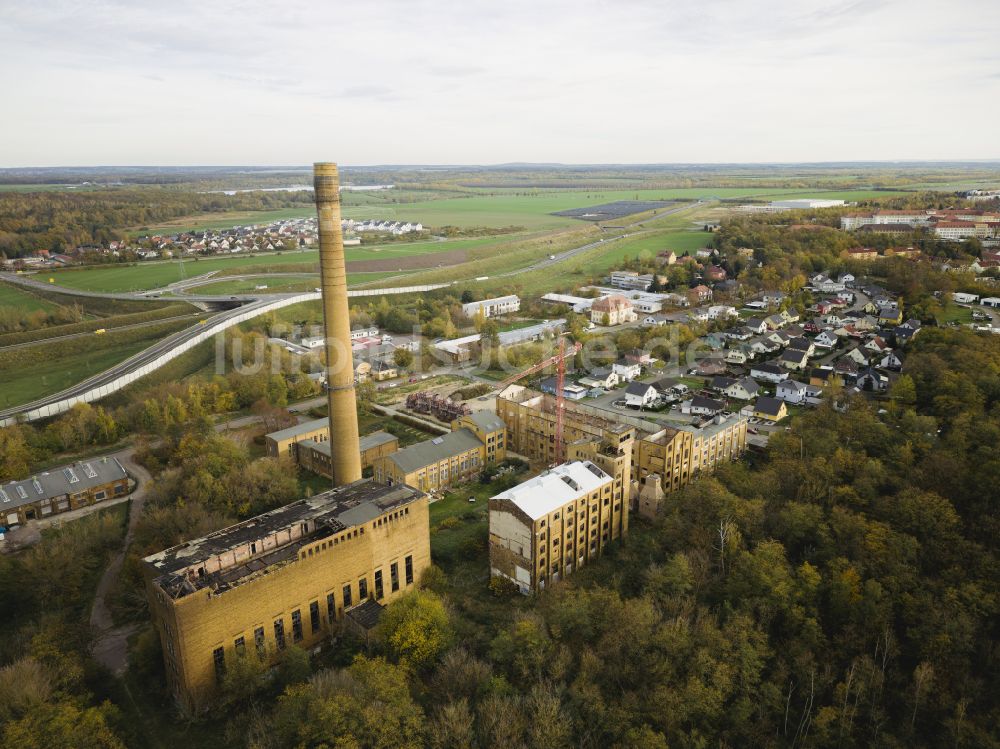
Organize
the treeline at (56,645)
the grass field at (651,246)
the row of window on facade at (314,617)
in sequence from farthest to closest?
the grass field at (651,246)
the row of window on facade at (314,617)
the treeline at (56,645)

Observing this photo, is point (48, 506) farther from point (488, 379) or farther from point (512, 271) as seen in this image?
point (512, 271)

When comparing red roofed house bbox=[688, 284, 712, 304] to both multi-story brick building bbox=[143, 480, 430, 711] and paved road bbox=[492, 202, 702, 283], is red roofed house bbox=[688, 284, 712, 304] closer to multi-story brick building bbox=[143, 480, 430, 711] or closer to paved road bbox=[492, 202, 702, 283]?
paved road bbox=[492, 202, 702, 283]

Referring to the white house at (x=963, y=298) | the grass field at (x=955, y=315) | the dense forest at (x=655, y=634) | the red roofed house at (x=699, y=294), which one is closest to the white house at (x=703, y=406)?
the dense forest at (x=655, y=634)

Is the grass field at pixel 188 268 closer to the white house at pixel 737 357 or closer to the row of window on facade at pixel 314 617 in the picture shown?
the white house at pixel 737 357

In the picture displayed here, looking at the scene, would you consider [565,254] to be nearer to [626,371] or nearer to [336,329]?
[626,371]

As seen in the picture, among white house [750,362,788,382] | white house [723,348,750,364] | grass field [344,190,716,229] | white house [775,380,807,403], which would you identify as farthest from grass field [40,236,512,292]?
white house [775,380,807,403]

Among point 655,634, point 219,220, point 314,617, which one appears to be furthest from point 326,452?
point 219,220
